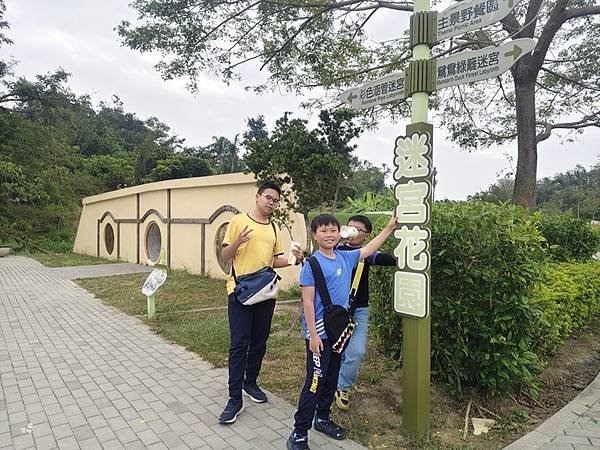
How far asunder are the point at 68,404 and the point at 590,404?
4027mm

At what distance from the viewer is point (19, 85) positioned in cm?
1978

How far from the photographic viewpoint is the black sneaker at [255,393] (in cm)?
326

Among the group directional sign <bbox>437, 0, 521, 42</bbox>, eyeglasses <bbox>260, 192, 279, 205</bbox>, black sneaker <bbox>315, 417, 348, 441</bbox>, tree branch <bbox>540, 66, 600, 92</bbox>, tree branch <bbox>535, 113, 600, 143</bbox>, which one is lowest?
black sneaker <bbox>315, 417, 348, 441</bbox>

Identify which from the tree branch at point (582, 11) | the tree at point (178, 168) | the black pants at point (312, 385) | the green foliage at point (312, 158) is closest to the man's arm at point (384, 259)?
the black pants at point (312, 385)

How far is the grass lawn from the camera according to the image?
276 centimetres

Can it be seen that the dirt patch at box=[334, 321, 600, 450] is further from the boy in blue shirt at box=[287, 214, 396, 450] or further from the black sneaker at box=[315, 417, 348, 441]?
the boy in blue shirt at box=[287, 214, 396, 450]

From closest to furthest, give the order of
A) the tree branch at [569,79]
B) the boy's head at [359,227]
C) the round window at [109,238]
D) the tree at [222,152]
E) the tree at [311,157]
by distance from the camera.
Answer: the boy's head at [359,227], the tree at [311,157], the tree branch at [569,79], the round window at [109,238], the tree at [222,152]

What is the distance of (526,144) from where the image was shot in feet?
24.9

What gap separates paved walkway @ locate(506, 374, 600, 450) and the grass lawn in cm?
19

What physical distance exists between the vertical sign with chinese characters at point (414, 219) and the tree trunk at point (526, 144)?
5.82m

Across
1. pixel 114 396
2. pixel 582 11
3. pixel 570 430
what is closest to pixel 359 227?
pixel 570 430

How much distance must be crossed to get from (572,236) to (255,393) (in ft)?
20.0

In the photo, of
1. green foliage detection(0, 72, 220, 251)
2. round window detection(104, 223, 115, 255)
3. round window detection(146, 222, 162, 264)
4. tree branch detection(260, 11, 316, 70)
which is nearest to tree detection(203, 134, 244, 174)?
green foliage detection(0, 72, 220, 251)

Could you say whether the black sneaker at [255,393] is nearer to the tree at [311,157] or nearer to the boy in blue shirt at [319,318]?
the boy in blue shirt at [319,318]
